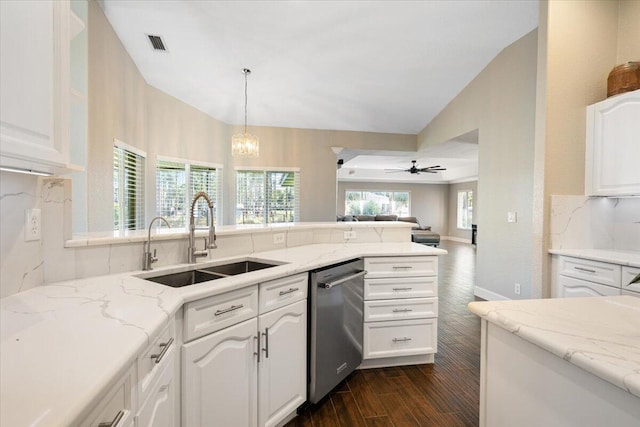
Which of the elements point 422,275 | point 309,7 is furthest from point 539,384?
point 309,7

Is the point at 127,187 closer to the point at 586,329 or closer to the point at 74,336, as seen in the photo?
the point at 74,336

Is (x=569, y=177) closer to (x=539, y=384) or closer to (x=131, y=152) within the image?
(x=539, y=384)

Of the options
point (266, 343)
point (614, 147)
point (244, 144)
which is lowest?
point (266, 343)

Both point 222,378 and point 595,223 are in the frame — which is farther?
point 595,223

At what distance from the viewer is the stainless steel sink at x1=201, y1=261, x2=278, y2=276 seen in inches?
73.9

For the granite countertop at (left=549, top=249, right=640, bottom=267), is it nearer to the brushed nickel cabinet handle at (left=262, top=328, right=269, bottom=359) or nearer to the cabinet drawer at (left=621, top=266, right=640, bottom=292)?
the cabinet drawer at (left=621, top=266, right=640, bottom=292)

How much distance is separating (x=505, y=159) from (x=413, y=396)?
3.13 meters

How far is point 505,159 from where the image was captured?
12.6ft

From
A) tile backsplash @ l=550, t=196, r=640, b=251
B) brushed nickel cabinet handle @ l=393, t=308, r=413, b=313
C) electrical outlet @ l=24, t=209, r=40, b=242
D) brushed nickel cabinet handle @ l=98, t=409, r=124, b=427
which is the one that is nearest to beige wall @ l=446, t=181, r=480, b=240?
tile backsplash @ l=550, t=196, r=640, b=251

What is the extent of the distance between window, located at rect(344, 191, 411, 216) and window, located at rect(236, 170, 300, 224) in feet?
20.8

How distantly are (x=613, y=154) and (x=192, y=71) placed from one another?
4.60m

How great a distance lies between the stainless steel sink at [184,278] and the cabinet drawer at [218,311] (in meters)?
0.32

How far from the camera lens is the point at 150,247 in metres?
1.64

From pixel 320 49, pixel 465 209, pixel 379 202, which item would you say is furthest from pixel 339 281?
pixel 465 209
